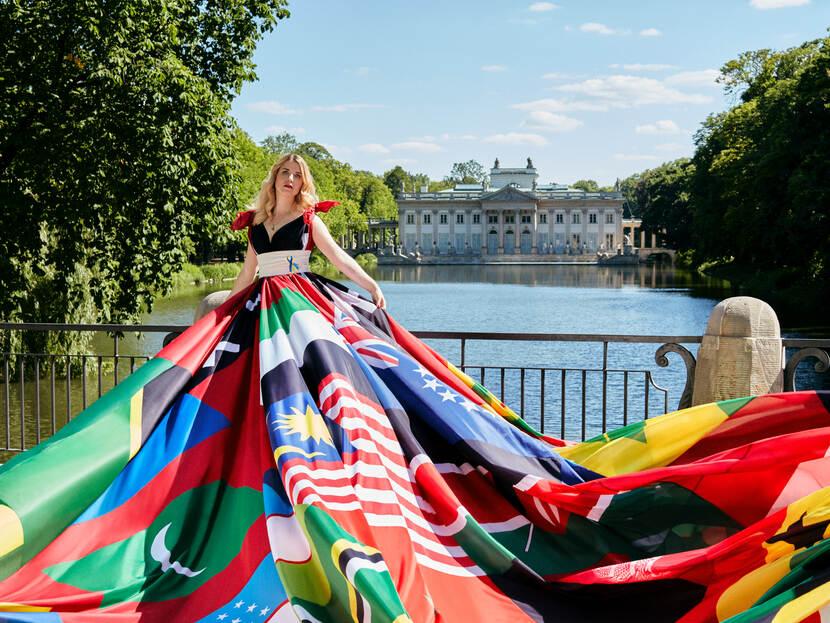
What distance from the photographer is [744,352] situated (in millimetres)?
5629

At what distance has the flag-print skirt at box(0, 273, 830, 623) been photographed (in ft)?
9.76

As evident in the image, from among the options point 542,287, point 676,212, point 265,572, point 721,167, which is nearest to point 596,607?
point 265,572

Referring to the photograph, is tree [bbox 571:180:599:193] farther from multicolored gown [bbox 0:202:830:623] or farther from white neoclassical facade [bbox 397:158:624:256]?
multicolored gown [bbox 0:202:830:623]

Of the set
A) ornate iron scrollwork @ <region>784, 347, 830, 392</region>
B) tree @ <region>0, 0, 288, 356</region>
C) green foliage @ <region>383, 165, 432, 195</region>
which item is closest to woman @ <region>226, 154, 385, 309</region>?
ornate iron scrollwork @ <region>784, 347, 830, 392</region>

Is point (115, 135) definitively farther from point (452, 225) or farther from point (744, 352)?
point (452, 225)

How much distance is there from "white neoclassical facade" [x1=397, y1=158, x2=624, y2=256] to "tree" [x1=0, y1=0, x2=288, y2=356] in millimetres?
96003

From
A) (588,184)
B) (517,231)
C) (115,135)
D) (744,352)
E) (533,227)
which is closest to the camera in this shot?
(744,352)

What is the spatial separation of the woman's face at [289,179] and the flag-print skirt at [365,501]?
0.70 m

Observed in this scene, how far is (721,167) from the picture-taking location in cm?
3997

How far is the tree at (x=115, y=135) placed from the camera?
39.5ft

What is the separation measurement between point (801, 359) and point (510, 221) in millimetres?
108685

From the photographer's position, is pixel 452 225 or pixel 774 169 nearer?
pixel 774 169

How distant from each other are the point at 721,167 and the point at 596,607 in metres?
39.5

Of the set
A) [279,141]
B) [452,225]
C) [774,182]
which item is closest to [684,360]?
[774,182]
